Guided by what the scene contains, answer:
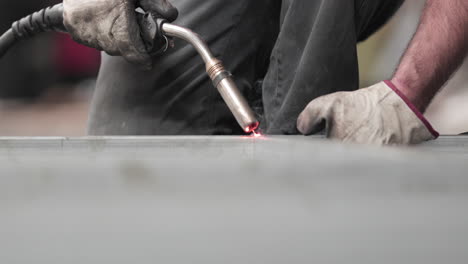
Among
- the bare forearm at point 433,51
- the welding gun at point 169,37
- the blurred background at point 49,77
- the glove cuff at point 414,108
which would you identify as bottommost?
the glove cuff at point 414,108

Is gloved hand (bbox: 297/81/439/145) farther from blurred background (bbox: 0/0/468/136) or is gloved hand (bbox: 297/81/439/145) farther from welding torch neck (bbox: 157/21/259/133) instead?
blurred background (bbox: 0/0/468/136)

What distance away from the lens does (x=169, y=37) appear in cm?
96

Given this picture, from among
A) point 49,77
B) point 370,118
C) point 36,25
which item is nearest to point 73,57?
point 49,77

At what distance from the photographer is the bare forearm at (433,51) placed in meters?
0.77

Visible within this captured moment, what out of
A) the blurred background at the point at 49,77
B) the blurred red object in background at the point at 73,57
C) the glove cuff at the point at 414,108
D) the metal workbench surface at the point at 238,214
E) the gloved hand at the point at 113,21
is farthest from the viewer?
the blurred red object in background at the point at 73,57

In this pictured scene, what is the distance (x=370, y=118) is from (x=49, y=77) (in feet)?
14.4

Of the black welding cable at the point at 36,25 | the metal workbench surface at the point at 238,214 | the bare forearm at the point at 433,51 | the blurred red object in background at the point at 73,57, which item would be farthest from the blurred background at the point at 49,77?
the metal workbench surface at the point at 238,214

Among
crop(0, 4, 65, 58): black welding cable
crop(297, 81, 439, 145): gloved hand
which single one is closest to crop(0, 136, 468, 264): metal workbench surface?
crop(297, 81, 439, 145): gloved hand

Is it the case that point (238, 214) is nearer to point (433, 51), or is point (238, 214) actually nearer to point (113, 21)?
point (433, 51)

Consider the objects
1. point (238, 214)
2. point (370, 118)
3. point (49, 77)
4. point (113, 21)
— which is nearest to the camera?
point (238, 214)

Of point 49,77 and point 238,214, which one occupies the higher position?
point 49,77

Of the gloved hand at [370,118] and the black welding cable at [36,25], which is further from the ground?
the black welding cable at [36,25]

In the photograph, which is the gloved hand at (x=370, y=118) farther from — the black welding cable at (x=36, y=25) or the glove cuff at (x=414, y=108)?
the black welding cable at (x=36, y=25)

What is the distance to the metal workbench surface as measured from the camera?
0.31 meters
